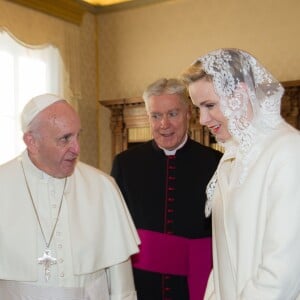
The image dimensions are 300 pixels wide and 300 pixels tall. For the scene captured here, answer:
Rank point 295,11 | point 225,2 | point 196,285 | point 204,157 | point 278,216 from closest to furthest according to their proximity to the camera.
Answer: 1. point 278,216
2. point 196,285
3. point 204,157
4. point 295,11
5. point 225,2

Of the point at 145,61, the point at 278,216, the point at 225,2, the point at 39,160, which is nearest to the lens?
the point at 278,216

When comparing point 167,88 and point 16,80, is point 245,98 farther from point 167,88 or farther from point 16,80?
point 16,80

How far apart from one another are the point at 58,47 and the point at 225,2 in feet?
6.47

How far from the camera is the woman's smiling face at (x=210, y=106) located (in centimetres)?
188

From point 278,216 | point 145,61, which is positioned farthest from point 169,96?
point 145,61

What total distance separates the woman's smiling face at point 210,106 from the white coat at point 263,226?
6.3 inches

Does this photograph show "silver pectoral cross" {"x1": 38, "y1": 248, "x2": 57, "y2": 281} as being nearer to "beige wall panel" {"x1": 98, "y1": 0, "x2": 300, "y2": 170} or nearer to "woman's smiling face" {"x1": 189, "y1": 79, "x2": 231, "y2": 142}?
"woman's smiling face" {"x1": 189, "y1": 79, "x2": 231, "y2": 142}

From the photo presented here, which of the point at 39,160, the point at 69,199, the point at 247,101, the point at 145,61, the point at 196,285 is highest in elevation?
the point at 145,61

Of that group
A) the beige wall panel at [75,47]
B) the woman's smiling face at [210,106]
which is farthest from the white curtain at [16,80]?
the woman's smiling face at [210,106]

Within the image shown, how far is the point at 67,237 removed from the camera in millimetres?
2344

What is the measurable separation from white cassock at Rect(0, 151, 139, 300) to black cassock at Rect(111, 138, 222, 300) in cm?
65

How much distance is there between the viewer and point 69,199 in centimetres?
241

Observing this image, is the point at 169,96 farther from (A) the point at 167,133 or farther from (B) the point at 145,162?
(B) the point at 145,162

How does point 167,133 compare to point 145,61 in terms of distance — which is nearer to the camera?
point 167,133
